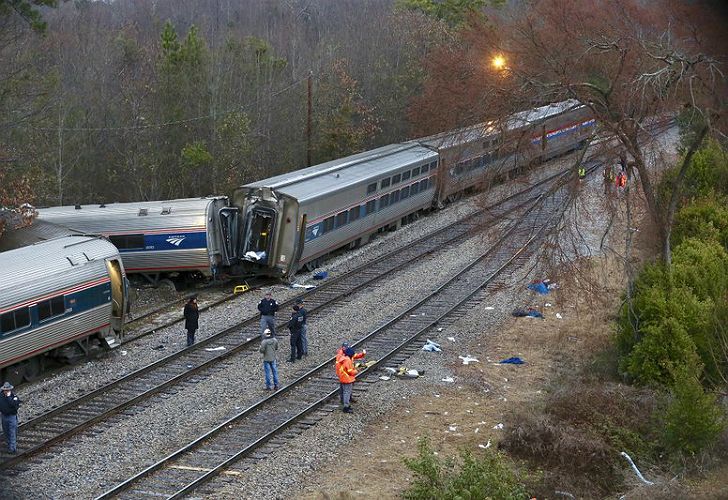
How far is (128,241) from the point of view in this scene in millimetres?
26875

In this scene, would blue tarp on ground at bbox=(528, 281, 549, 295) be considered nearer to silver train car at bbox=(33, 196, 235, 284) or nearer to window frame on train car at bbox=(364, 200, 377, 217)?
window frame on train car at bbox=(364, 200, 377, 217)

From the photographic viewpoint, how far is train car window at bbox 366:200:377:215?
32156 mm

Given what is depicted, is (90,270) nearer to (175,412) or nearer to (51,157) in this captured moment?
(175,412)

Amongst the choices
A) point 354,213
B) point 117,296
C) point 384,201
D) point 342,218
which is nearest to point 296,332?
point 117,296

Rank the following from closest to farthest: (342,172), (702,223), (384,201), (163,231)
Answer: (702,223)
(163,231)
(342,172)
(384,201)

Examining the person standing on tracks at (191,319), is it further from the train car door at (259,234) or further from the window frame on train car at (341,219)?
the window frame on train car at (341,219)

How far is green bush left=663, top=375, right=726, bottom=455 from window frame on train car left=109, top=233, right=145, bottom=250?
16.5 metres

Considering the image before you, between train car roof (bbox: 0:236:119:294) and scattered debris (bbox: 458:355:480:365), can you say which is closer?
train car roof (bbox: 0:236:119:294)

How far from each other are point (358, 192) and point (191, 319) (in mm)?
10785

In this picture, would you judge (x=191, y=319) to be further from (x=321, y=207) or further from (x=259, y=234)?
(x=321, y=207)

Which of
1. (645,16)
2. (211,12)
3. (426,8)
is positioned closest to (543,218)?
(645,16)

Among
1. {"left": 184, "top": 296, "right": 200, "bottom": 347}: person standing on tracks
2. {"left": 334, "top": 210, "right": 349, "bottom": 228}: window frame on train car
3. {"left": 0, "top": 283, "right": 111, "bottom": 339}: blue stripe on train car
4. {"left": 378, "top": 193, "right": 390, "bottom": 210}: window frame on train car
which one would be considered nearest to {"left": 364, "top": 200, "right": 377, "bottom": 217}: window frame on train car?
{"left": 378, "top": 193, "right": 390, "bottom": 210}: window frame on train car

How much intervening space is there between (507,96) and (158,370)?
9.46m

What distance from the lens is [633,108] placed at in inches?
805
